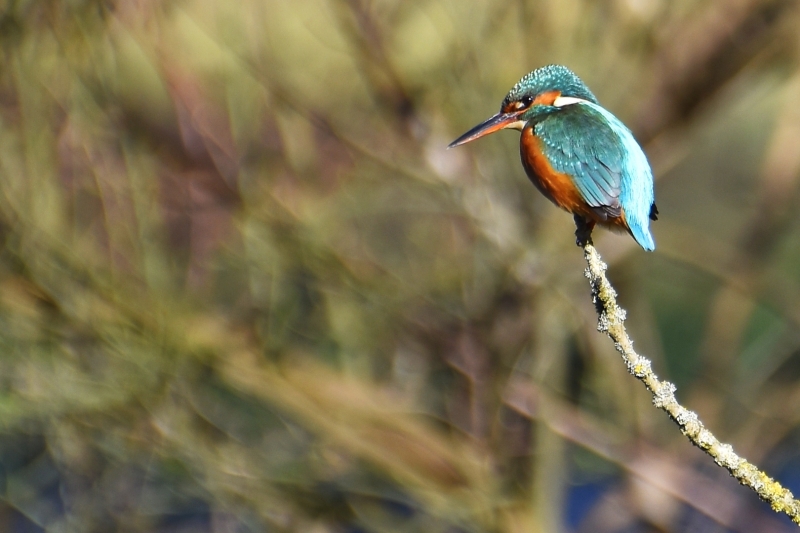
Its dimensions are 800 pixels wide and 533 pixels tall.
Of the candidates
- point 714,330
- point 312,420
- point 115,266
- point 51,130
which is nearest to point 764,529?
point 714,330

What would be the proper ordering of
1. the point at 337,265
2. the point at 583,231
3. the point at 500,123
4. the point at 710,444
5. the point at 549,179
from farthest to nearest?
the point at 337,265
the point at 500,123
the point at 549,179
the point at 583,231
the point at 710,444

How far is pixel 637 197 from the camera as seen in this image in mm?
2096

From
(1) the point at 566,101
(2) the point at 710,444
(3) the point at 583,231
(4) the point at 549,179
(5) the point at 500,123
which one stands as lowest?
(2) the point at 710,444

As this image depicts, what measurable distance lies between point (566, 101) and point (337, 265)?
4.11 feet

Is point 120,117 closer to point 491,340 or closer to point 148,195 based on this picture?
point 148,195

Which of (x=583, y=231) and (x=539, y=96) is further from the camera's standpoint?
(x=539, y=96)

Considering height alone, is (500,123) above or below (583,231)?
above

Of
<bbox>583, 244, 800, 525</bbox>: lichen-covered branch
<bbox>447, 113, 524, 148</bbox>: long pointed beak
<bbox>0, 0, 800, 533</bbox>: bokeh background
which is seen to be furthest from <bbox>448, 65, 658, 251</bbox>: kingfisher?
<bbox>0, 0, 800, 533</bbox>: bokeh background

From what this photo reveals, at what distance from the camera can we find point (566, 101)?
2.36 metres

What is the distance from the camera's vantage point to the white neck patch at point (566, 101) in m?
2.34

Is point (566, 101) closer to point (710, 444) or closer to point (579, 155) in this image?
point (579, 155)

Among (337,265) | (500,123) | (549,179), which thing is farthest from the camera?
(337,265)

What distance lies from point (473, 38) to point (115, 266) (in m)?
1.47

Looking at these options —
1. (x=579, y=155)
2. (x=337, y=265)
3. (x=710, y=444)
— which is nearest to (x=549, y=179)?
Result: (x=579, y=155)
